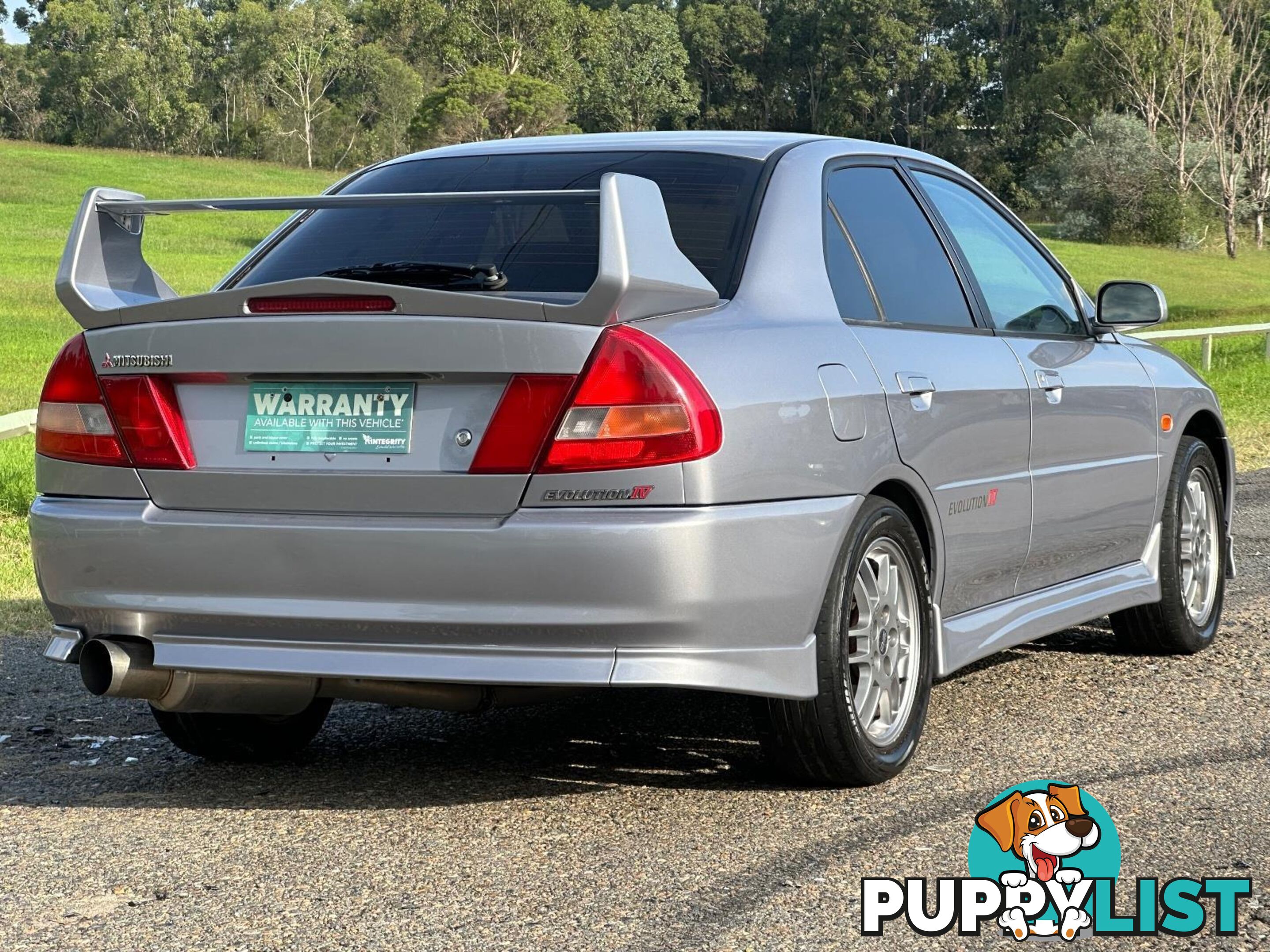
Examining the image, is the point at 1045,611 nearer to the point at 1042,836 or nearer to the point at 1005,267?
the point at 1005,267

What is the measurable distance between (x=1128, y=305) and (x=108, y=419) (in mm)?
3384

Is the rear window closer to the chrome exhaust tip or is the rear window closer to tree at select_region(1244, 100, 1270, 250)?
the chrome exhaust tip

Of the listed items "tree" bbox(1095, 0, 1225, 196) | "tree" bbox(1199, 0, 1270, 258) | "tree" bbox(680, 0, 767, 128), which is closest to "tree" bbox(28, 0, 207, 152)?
"tree" bbox(680, 0, 767, 128)

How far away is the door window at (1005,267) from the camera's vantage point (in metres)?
5.34

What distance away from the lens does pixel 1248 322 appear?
36.0 metres

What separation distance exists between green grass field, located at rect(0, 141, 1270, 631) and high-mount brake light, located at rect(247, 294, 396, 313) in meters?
3.33

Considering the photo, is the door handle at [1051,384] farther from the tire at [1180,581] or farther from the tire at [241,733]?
the tire at [241,733]

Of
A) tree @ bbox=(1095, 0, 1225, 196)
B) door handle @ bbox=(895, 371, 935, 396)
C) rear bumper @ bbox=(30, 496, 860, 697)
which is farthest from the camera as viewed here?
tree @ bbox=(1095, 0, 1225, 196)

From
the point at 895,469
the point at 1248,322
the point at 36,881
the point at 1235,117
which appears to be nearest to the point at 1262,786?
the point at 895,469

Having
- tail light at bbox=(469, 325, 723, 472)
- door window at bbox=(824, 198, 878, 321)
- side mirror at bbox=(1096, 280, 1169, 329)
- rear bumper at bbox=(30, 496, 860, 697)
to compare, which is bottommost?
rear bumper at bbox=(30, 496, 860, 697)

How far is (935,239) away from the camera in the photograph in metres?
5.16

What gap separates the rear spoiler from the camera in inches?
148

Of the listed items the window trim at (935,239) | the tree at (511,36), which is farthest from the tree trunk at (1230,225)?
the window trim at (935,239)

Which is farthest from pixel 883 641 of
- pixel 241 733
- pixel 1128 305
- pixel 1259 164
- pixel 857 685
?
pixel 1259 164
